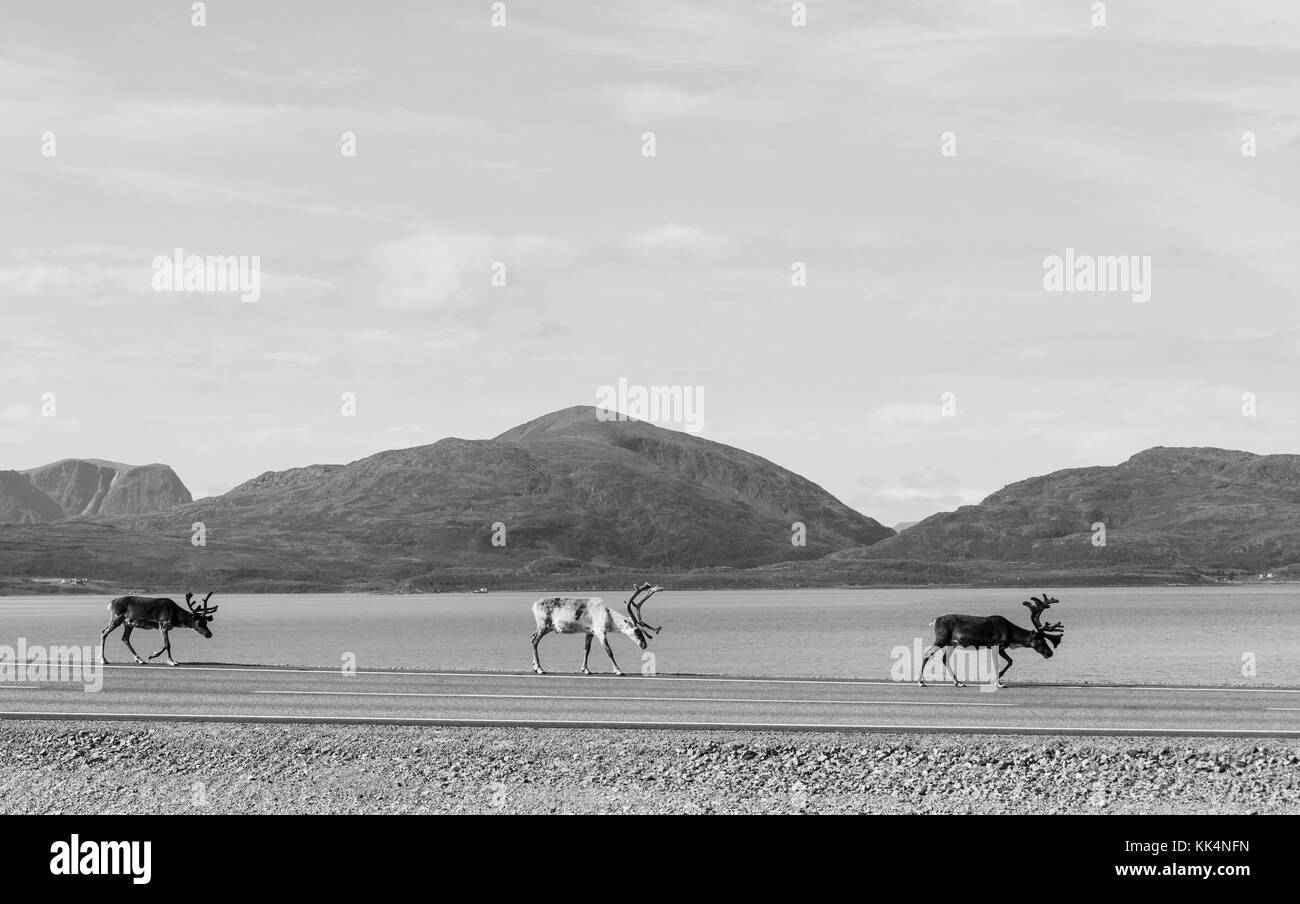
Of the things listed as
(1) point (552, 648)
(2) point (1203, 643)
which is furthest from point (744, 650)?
(2) point (1203, 643)

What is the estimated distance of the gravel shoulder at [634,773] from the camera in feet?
83.5

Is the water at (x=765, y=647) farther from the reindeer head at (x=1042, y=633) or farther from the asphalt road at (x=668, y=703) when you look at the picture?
the asphalt road at (x=668, y=703)

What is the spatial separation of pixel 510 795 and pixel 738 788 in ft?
13.7

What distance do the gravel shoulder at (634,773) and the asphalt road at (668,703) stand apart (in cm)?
144

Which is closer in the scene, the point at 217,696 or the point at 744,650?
the point at 217,696

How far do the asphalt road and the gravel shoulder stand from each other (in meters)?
1.44

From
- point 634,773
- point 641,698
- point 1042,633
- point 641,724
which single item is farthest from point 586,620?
point 634,773

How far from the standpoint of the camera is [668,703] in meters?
34.3

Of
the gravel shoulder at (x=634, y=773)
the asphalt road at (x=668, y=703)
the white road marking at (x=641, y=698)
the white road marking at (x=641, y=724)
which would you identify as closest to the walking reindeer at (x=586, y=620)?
the asphalt road at (x=668, y=703)

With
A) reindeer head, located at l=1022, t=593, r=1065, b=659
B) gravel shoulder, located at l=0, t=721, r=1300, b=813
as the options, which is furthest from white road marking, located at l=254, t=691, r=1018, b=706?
reindeer head, located at l=1022, t=593, r=1065, b=659

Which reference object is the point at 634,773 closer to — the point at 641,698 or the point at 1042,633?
the point at 641,698
